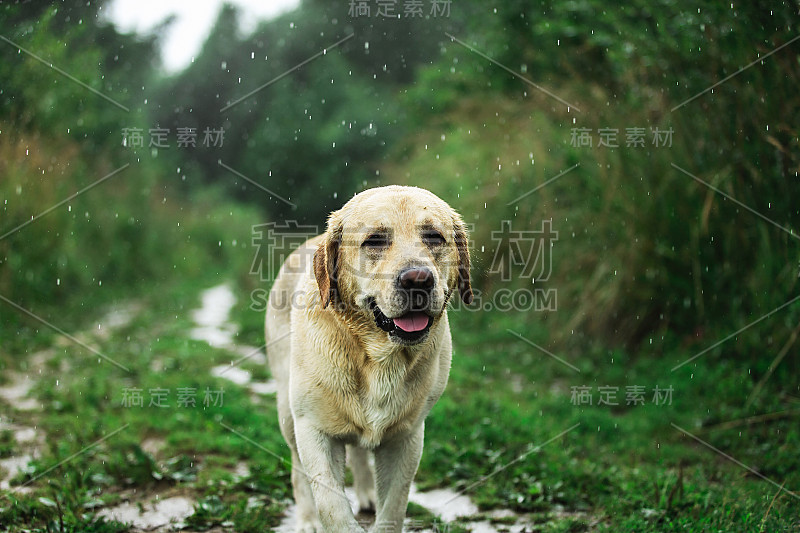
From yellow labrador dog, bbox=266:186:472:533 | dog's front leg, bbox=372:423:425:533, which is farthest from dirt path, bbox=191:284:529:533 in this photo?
yellow labrador dog, bbox=266:186:472:533

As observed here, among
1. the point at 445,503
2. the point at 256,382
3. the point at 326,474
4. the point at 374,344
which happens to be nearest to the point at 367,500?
the point at 445,503

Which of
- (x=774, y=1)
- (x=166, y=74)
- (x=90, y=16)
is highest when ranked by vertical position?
(x=166, y=74)

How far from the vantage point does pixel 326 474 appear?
3168 mm

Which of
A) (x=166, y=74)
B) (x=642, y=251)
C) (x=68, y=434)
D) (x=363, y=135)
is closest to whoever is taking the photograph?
(x=68, y=434)

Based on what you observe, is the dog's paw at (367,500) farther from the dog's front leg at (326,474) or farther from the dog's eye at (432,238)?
the dog's eye at (432,238)

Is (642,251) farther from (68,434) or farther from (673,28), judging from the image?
(68,434)

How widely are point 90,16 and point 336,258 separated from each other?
13153 mm

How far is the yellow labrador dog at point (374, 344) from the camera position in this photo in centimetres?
306

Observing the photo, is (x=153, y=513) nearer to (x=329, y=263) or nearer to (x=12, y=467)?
(x=12, y=467)

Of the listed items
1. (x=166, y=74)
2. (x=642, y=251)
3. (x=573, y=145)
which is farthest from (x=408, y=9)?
(x=166, y=74)

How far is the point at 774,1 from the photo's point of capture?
18.1 ft

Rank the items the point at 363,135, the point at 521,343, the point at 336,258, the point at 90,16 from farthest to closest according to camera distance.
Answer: the point at 363,135 → the point at 90,16 → the point at 521,343 → the point at 336,258

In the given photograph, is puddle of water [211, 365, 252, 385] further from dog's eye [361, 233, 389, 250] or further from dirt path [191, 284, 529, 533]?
dog's eye [361, 233, 389, 250]

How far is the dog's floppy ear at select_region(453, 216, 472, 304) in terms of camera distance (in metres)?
3.46
